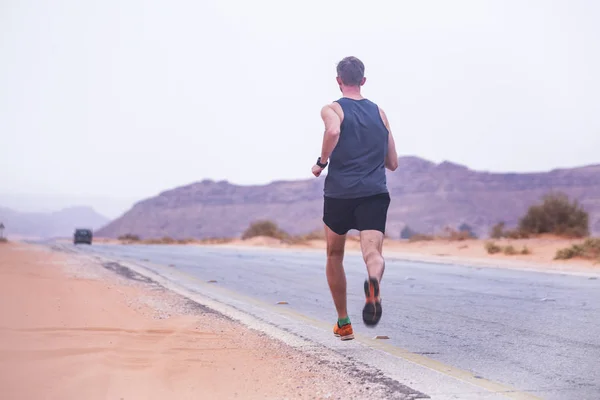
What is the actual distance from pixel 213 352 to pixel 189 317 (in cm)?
206

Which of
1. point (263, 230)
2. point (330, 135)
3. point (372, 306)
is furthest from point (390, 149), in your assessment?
point (263, 230)

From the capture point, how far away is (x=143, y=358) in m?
4.78

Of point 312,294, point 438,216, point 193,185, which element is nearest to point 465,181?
point 438,216

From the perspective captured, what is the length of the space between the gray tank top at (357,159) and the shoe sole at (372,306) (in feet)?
2.36

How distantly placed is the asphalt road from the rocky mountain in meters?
70.8

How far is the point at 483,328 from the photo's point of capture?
702 centimetres

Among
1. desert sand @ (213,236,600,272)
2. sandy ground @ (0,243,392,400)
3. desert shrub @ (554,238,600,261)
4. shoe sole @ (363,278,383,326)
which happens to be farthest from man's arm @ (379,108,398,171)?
desert shrub @ (554,238,600,261)

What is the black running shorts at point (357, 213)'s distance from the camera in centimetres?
539

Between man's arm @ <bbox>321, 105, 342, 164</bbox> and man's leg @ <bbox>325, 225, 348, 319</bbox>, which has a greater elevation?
man's arm @ <bbox>321, 105, 342, 164</bbox>

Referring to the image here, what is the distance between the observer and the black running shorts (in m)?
5.39

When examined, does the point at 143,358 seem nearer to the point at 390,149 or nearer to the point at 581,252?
the point at 390,149

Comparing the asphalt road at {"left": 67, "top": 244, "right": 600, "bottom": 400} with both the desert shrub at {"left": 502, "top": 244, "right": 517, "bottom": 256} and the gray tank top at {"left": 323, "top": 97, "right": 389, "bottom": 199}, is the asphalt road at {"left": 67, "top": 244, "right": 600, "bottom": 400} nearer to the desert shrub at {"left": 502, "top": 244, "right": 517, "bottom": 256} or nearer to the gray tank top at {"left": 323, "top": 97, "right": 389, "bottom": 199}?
the gray tank top at {"left": 323, "top": 97, "right": 389, "bottom": 199}

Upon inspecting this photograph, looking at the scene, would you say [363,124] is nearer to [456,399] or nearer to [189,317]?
[456,399]

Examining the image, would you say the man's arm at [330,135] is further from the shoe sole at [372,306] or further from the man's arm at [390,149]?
the shoe sole at [372,306]
